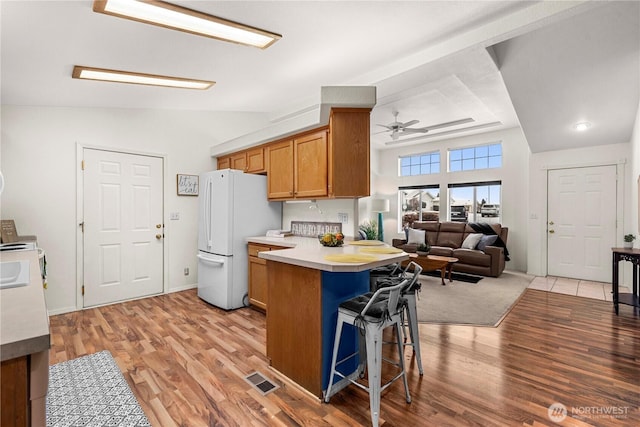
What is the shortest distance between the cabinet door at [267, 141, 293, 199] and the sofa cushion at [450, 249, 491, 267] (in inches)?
153

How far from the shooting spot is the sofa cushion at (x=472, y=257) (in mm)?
5555

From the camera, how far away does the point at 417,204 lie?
7.97 metres

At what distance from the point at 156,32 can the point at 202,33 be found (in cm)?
33

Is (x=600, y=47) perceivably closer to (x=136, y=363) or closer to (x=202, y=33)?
(x=202, y=33)

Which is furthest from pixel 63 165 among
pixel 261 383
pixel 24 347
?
pixel 24 347

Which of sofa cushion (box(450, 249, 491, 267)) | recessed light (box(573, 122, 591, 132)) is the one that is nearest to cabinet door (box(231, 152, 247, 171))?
sofa cushion (box(450, 249, 491, 267))

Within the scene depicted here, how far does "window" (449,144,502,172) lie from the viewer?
262 inches

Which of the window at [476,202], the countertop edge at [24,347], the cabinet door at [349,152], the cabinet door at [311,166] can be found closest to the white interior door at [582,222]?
the window at [476,202]

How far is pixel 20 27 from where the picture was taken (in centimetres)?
198

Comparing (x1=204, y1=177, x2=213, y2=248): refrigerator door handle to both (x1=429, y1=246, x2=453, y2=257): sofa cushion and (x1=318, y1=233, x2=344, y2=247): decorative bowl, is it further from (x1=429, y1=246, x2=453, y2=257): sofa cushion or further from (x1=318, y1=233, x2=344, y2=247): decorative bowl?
(x1=429, y1=246, x2=453, y2=257): sofa cushion

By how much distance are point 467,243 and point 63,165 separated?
6.65 m

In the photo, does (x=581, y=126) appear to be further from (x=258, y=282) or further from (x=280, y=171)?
(x=258, y=282)

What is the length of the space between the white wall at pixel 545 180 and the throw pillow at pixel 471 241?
0.91 metres

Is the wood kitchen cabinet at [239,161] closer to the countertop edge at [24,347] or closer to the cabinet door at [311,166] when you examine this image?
the cabinet door at [311,166]
